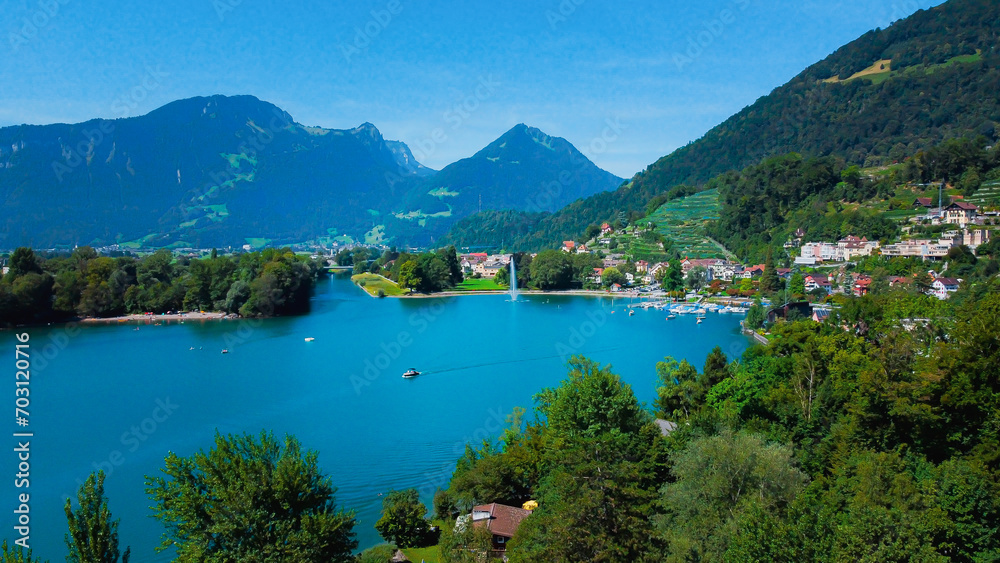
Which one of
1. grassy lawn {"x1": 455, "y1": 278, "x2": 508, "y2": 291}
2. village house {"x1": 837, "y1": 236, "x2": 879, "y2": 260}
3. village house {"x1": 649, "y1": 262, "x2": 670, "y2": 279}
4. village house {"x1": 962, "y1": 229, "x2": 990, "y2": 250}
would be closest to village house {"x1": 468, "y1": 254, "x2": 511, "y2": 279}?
grassy lawn {"x1": 455, "y1": 278, "x2": 508, "y2": 291}

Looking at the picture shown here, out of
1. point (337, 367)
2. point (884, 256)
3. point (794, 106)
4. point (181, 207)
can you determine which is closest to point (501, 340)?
point (337, 367)

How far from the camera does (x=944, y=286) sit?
67.0ft

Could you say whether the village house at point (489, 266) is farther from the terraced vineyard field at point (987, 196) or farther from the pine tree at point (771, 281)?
the terraced vineyard field at point (987, 196)

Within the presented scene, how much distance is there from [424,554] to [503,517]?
929 mm

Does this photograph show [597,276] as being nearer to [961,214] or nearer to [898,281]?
[961,214]

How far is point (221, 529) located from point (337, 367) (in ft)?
40.3

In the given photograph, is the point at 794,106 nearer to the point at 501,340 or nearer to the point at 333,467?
the point at 501,340

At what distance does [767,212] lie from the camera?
1511 inches

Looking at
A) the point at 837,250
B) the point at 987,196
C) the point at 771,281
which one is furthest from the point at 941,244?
the point at 987,196

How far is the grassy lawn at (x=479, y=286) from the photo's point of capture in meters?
36.8

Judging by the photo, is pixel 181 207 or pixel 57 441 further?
pixel 181 207

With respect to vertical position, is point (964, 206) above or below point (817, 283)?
above

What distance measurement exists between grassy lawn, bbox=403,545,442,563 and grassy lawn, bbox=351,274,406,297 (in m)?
27.6

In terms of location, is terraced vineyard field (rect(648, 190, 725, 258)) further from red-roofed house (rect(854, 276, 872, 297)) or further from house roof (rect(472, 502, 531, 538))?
house roof (rect(472, 502, 531, 538))
